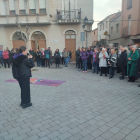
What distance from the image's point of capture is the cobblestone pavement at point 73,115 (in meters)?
2.95

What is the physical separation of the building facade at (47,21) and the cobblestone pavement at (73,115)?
11.8 m

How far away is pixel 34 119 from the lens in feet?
11.8

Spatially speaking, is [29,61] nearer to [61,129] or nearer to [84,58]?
[61,129]

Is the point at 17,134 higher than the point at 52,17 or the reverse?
the reverse

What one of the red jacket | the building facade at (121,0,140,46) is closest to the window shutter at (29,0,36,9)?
the red jacket

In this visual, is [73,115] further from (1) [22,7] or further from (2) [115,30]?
(2) [115,30]

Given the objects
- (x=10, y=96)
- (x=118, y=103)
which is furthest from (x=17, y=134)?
(x=118, y=103)

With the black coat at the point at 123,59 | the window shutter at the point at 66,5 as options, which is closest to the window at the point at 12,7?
the window shutter at the point at 66,5

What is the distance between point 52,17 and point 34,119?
14979mm

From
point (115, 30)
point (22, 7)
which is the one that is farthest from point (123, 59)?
point (115, 30)

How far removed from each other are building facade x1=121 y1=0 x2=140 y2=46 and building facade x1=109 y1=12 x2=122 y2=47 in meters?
1.81

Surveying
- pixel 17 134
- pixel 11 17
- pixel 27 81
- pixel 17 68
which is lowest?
pixel 17 134

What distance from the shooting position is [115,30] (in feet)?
77.5

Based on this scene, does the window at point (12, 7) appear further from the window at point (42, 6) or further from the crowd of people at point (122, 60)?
the crowd of people at point (122, 60)
